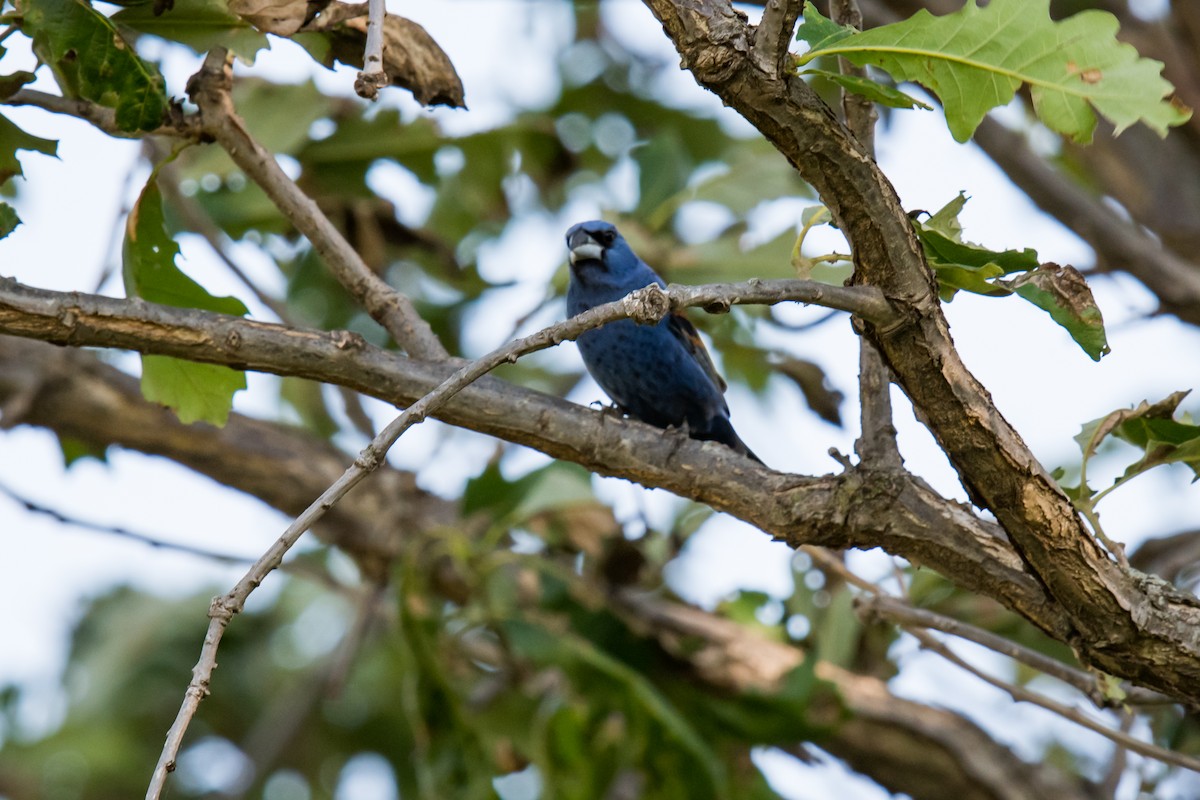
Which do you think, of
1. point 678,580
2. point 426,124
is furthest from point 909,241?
point 426,124

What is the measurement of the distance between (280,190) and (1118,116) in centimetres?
200

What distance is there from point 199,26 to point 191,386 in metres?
0.93

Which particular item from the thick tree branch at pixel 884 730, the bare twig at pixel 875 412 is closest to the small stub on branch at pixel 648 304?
the bare twig at pixel 875 412

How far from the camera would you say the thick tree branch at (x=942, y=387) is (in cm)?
226

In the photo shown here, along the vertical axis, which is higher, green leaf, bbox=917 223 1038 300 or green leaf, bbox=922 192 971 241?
green leaf, bbox=922 192 971 241

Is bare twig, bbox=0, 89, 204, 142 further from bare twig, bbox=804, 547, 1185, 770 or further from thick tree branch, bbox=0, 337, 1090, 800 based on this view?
thick tree branch, bbox=0, 337, 1090, 800

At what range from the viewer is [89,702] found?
7227 mm

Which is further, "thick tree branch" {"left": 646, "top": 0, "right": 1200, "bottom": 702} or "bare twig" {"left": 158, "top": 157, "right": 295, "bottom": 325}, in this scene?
"bare twig" {"left": 158, "top": 157, "right": 295, "bottom": 325}

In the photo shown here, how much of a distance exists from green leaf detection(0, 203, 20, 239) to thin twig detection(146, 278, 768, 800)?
1218mm

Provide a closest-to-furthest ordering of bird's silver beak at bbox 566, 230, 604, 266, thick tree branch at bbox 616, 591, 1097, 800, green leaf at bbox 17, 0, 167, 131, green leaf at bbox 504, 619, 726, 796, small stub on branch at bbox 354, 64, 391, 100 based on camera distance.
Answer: small stub on branch at bbox 354, 64, 391, 100 < green leaf at bbox 17, 0, 167, 131 < green leaf at bbox 504, 619, 726, 796 < thick tree branch at bbox 616, 591, 1097, 800 < bird's silver beak at bbox 566, 230, 604, 266

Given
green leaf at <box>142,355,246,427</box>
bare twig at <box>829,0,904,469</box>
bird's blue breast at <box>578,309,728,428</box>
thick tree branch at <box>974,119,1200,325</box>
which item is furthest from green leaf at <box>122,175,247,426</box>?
thick tree branch at <box>974,119,1200,325</box>

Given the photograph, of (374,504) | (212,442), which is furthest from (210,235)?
(374,504)

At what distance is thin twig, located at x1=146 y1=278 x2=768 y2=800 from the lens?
6.43 feet

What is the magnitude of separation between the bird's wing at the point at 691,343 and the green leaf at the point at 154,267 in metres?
2.59
